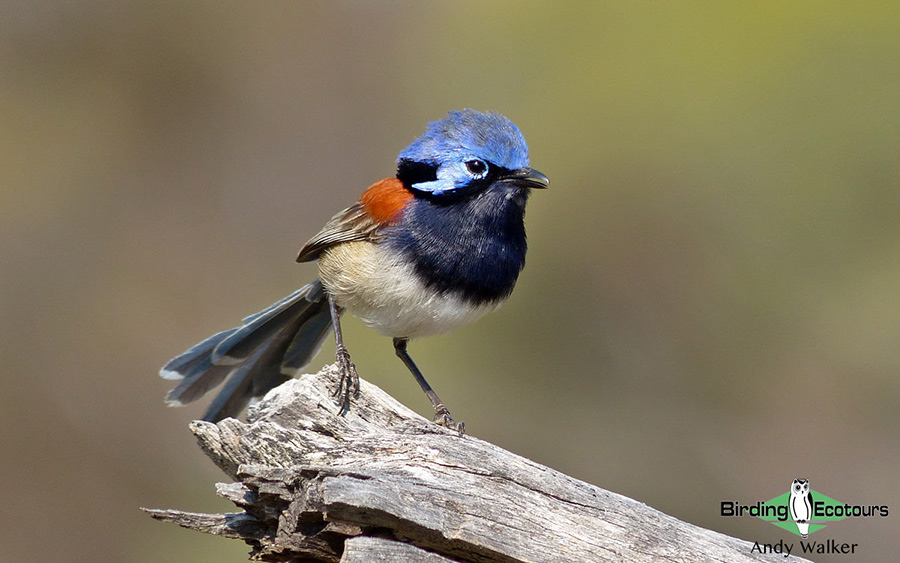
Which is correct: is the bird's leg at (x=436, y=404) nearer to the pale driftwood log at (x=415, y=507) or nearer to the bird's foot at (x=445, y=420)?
the bird's foot at (x=445, y=420)

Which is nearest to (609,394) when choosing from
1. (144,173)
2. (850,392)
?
(850,392)

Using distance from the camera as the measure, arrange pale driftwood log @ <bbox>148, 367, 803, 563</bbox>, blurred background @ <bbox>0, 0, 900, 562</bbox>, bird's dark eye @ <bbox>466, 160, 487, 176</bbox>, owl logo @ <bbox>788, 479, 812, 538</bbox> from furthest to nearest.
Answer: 1. blurred background @ <bbox>0, 0, 900, 562</bbox>
2. bird's dark eye @ <bbox>466, 160, 487, 176</bbox>
3. owl logo @ <bbox>788, 479, 812, 538</bbox>
4. pale driftwood log @ <bbox>148, 367, 803, 563</bbox>

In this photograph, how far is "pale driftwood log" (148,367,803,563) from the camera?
11.6 feet

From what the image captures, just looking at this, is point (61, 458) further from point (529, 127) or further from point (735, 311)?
point (735, 311)

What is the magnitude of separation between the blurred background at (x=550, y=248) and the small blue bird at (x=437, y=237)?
109 inches

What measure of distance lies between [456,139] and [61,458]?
17.1 ft

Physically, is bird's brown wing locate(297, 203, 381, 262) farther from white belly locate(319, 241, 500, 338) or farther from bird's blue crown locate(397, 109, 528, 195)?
bird's blue crown locate(397, 109, 528, 195)

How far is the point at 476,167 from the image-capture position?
4836mm

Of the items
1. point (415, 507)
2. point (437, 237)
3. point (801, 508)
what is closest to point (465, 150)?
point (437, 237)

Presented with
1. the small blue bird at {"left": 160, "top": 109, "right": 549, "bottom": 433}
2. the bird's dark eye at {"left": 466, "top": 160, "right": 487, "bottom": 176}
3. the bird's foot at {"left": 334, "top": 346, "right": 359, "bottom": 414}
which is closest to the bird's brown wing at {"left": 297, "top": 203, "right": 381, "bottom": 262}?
the small blue bird at {"left": 160, "top": 109, "right": 549, "bottom": 433}

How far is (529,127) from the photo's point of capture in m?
8.78

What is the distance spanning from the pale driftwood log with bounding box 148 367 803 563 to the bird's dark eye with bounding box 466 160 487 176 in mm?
1421

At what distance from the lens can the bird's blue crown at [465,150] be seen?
4.79 m

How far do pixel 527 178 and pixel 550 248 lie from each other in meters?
3.57
